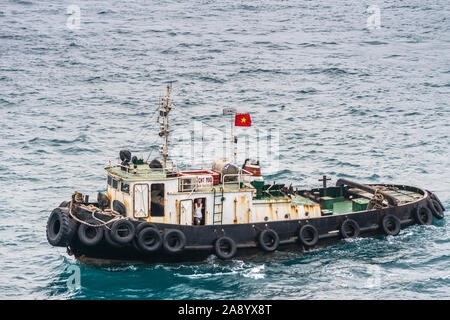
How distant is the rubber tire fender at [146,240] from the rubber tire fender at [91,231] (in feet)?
4.74

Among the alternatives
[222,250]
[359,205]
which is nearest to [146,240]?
[222,250]

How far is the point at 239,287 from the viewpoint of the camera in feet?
77.2

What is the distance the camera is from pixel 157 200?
1016 inches

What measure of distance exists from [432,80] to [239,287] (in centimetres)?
3836

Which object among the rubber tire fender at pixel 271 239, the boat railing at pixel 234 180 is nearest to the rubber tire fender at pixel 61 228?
the boat railing at pixel 234 180

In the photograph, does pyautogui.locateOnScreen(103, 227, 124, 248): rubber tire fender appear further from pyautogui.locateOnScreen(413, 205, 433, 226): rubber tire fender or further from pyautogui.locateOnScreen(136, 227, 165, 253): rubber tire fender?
pyautogui.locateOnScreen(413, 205, 433, 226): rubber tire fender

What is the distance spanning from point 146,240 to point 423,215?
43.5 feet

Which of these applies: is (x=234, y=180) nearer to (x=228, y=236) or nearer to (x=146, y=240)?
(x=228, y=236)

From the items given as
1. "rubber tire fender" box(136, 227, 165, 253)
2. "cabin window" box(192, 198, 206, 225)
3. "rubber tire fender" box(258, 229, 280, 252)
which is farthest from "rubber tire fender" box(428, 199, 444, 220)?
"rubber tire fender" box(136, 227, 165, 253)

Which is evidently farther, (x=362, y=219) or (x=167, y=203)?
(x=362, y=219)

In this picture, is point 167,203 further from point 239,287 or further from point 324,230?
point 324,230

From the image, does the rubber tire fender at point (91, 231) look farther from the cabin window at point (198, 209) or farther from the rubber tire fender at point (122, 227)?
the cabin window at point (198, 209)

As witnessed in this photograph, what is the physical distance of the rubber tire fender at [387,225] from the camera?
2847 centimetres

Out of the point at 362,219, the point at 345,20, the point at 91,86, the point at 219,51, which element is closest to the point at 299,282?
the point at 362,219
